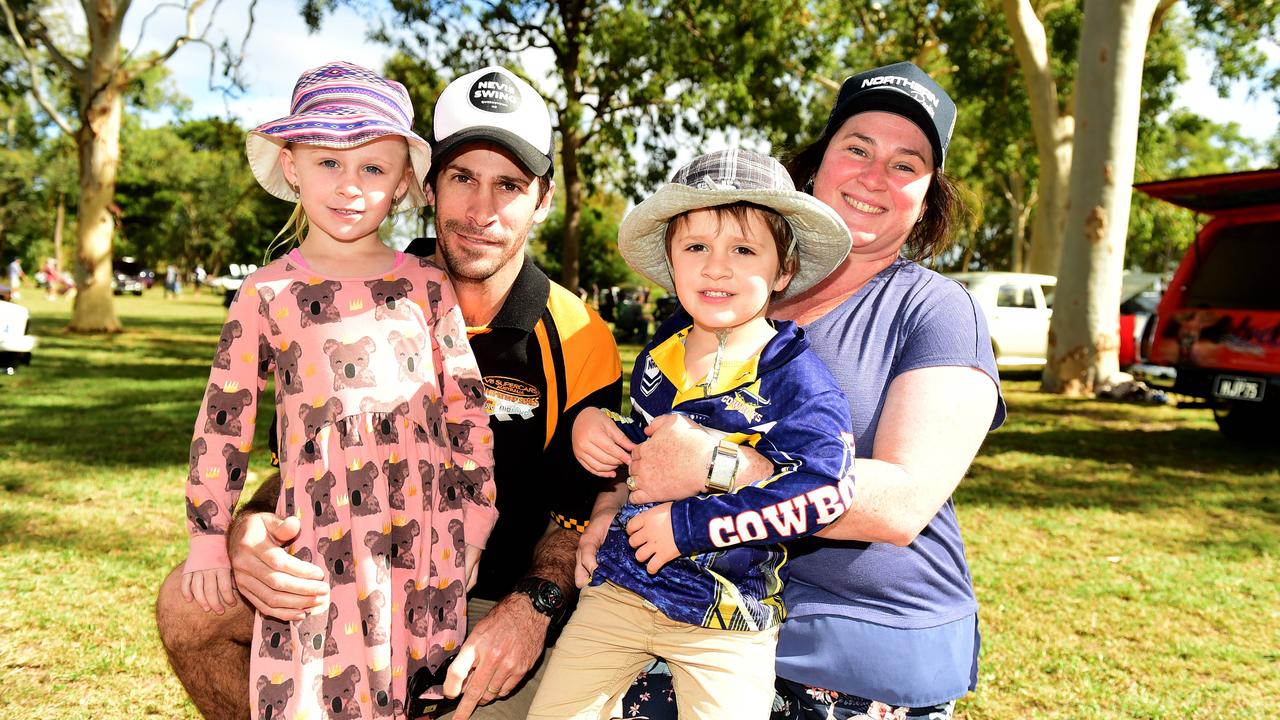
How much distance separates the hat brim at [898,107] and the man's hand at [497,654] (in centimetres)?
176

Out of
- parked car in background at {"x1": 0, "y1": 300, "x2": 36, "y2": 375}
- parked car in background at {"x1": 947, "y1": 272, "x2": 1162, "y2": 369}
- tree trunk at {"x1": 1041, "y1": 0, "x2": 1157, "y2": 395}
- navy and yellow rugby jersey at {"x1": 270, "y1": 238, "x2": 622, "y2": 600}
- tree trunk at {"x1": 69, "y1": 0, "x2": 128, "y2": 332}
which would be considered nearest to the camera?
navy and yellow rugby jersey at {"x1": 270, "y1": 238, "x2": 622, "y2": 600}

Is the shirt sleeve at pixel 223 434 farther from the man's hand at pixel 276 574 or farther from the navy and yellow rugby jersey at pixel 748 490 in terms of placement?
the navy and yellow rugby jersey at pixel 748 490

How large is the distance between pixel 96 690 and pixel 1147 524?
7800 mm

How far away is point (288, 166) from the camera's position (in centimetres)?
263

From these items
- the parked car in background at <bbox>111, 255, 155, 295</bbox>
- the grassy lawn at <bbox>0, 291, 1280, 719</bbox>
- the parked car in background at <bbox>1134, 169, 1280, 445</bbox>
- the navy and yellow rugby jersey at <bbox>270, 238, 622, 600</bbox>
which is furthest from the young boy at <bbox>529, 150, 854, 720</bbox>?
the parked car in background at <bbox>111, 255, 155, 295</bbox>

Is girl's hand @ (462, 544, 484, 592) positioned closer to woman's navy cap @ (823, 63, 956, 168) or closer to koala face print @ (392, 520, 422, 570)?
koala face print @ (392, 520, 422, 570)

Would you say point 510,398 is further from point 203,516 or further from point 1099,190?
point 1099,190

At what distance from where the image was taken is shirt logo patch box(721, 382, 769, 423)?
215 cm

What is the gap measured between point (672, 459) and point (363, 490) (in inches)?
35.9

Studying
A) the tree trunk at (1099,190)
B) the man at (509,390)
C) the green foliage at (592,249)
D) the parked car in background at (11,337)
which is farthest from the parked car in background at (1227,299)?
the green foliage at (592,249)

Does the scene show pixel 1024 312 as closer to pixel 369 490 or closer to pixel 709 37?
pixel 709 37

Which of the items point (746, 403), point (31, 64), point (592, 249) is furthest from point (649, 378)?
point (592, 249)

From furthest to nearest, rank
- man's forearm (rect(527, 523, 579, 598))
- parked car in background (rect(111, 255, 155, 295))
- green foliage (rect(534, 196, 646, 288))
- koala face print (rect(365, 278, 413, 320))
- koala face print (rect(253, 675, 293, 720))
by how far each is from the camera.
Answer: parked car in background (rect(111, 255, 155, 295)), green foliage (rect(534, 196, 646, 288)), man's forearm (rect(527, 523, 579, 598)), koala face print (rect(365, 278, 413, 320)), koala face print (rect(253, 675, 293, 720))

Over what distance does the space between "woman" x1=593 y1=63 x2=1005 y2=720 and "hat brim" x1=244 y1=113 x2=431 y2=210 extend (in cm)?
116
